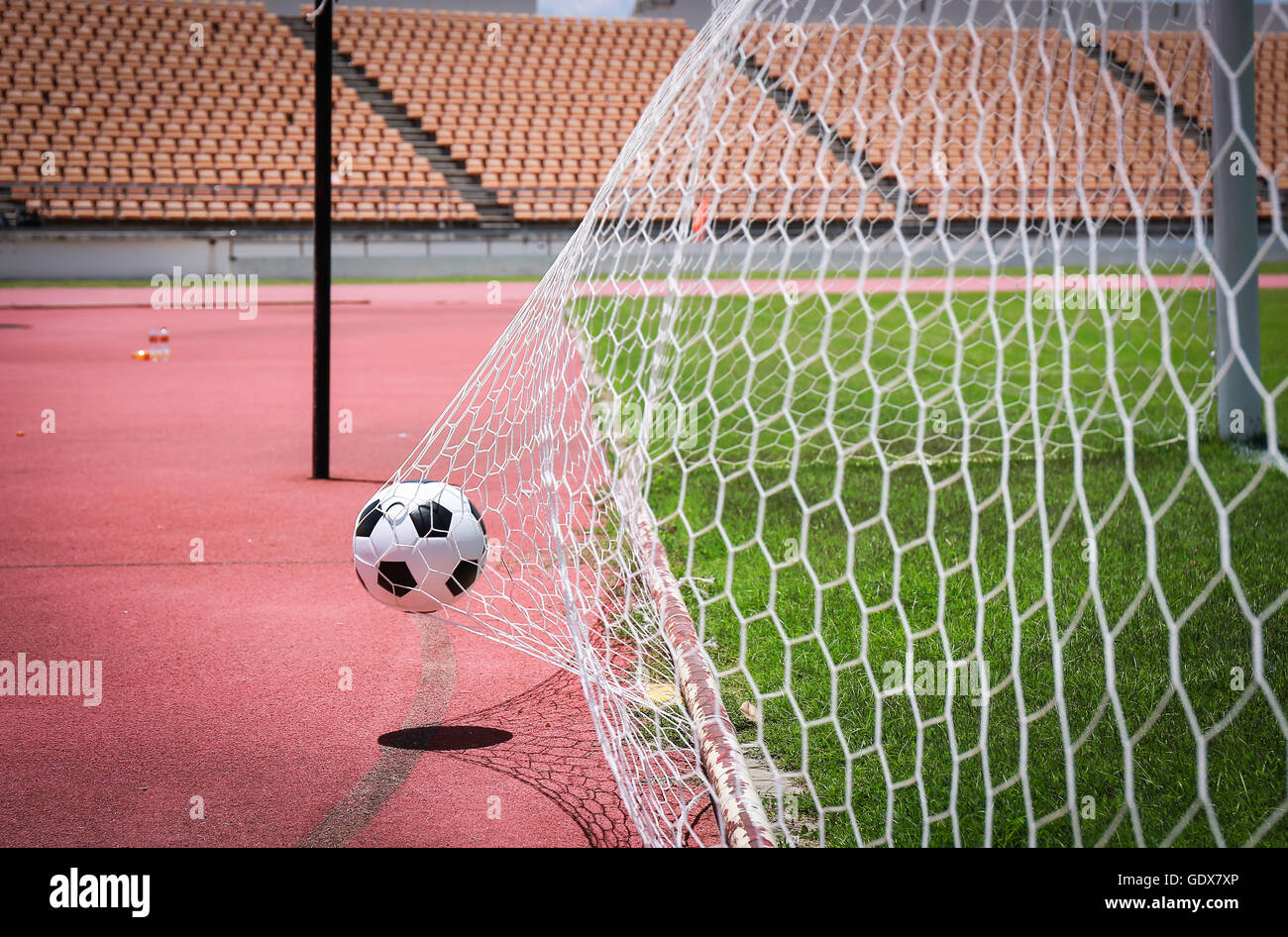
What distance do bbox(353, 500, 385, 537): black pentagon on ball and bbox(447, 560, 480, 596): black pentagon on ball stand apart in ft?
0.99

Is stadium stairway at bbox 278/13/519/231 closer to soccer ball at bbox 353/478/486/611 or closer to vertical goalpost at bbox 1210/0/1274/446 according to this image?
vertical goalpost at bbox 1210/0/1274/446

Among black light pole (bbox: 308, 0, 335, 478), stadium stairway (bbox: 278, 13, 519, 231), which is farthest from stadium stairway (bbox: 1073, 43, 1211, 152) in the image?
stadium stairway (bbox: 278, 13, 519, 231)

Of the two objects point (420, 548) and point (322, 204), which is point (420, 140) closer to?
point (322, 204)

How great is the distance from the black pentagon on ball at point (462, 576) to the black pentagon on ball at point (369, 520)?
303 mm

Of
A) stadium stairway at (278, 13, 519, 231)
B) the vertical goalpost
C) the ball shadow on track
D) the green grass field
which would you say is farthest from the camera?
stadium stairway at (278, 13, 519, 231)

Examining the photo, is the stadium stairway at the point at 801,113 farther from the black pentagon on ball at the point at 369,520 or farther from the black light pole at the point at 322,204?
the black light pole at the point at 322,204

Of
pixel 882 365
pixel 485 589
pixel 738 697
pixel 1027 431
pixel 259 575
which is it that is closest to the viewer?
pixel 738 697

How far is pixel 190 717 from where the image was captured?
10.9ft

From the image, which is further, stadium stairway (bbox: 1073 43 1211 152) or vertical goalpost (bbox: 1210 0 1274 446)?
vertical goalpost (bbox: 1210 0 1274 446)

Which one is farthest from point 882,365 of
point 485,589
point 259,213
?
point 259,213

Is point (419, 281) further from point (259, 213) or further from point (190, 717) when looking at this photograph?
point (190, 717)

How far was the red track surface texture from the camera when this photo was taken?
2748 millimetres

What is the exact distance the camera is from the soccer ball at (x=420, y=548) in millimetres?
3625
